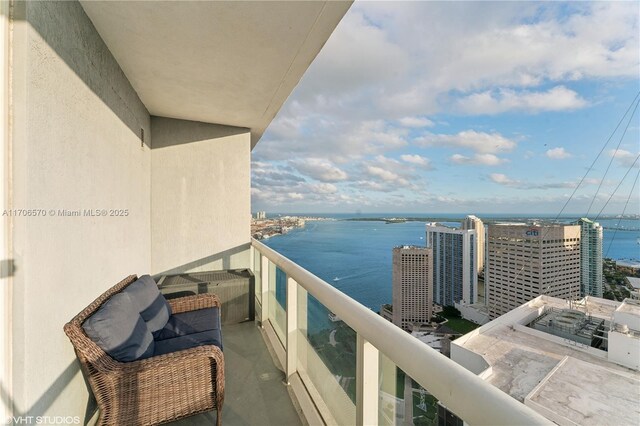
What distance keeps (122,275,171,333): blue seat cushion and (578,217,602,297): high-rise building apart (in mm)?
5927

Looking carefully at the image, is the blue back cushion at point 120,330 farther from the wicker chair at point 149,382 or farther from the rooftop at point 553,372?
the rooftop at point 553,372

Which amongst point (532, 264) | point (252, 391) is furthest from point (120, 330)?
point (532, 264)

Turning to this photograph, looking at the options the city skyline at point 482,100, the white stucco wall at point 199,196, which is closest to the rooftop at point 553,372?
the city skyline at point 482,100

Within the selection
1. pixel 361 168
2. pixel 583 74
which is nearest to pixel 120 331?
pixel 583 74

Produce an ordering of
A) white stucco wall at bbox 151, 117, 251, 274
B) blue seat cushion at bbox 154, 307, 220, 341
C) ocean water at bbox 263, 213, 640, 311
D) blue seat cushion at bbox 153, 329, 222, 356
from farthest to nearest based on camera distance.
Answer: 1. white stucco wall at bbox 151, 117, 251, 274
2. ocean water at bbox 263, 213, 640, 311
3. blue seat cushion at bbox 154, 307, 220, 341
4. blue seat cushion at bbox 153, 329, 222, 356

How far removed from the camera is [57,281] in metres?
1.61

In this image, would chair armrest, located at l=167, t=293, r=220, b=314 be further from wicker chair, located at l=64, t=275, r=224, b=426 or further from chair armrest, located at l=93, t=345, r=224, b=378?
chair armrest, located at l=93, t=345, r=224, b=378

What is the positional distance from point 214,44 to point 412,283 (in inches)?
157

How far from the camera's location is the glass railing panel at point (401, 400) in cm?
82

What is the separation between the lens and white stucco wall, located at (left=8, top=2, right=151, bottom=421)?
4.21 feet

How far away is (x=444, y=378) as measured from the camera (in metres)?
0.67

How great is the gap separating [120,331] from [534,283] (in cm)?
563

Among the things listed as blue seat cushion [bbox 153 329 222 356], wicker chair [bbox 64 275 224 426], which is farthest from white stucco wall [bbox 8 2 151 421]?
blue seat cushion [bbox 153 329 222 356]

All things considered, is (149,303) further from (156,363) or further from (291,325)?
(291,325)
